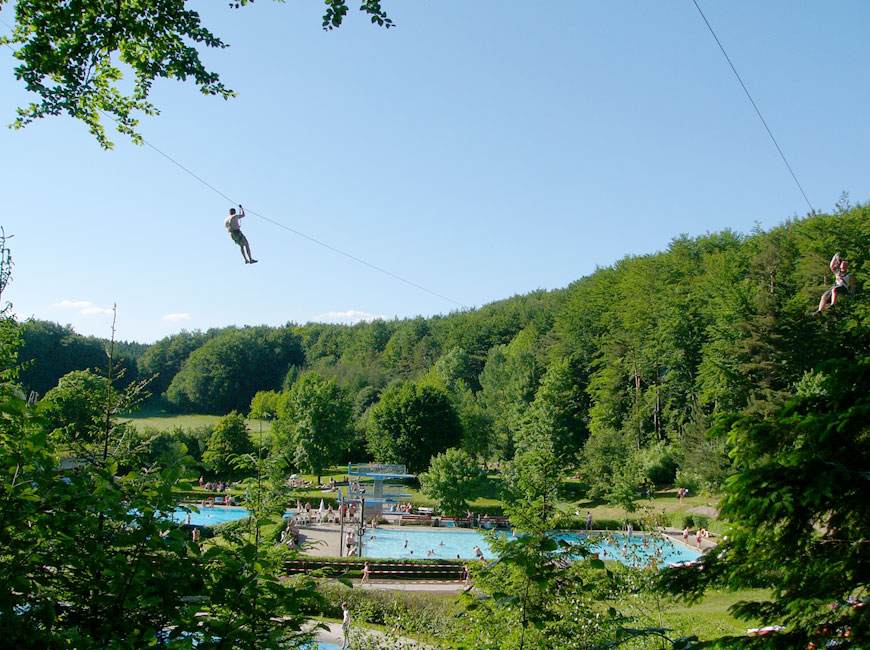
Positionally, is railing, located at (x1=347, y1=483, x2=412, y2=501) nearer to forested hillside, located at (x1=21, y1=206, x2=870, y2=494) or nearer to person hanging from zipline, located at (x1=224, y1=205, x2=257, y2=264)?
forested hillside, located at (x1=21, y1=206, x2=870, y2=494)

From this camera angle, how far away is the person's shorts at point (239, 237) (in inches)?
283

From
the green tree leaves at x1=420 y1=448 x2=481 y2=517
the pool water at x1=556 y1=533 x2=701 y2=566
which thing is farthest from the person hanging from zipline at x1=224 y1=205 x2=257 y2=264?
the green tree leaves at x1=420 y1=448 x2=481 y2=517

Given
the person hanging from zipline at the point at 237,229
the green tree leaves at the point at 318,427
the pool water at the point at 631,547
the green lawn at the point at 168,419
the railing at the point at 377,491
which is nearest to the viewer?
the pool water at the point at 631,547

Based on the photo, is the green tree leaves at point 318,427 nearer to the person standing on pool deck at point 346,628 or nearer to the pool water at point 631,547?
the person standing on pool deck at point 346,628

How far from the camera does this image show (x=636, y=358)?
165 ft

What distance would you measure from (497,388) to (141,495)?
62.5m

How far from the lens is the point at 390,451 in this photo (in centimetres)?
4775

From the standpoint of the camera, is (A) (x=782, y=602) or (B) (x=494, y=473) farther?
(B) (x=494, y=473)

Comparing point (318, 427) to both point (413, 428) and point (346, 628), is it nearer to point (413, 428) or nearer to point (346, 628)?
point (413, 428)

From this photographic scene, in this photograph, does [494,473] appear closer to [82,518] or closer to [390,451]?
[390,451]

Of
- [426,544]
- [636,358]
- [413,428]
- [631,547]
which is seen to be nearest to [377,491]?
[426,544]

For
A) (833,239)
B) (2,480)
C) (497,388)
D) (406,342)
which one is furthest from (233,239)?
(406,342)

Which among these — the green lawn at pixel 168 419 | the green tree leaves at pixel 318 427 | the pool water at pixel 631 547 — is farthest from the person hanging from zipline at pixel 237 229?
the green lawn at pixel 168 419

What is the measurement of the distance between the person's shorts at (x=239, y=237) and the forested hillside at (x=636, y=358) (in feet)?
44.6
